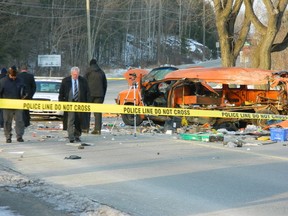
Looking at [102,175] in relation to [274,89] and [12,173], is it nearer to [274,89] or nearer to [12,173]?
[12,173]

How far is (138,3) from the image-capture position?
280 ft

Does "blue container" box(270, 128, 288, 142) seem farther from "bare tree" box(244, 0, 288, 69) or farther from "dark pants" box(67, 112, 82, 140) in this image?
"bare tree" box(244, 0, 288, 69)

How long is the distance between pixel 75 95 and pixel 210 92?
5.56m

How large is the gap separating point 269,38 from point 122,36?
60009 millimetres

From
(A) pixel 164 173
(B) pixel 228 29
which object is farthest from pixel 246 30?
(A) pixel 164 173

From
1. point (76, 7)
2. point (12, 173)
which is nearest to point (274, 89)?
point (12, 173)

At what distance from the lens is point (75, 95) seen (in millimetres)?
13477

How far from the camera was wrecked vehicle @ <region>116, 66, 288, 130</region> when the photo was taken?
16359mm

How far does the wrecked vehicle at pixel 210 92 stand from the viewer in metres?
16.4

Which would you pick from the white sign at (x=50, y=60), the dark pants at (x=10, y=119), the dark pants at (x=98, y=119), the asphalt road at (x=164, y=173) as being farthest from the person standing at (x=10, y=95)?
the white sign at (x=50, y=60)

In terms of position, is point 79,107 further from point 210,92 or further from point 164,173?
point 210,92

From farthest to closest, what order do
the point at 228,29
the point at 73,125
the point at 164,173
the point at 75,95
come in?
the point at 228,29 < the point at 75,95 < the point at 73,125 < the point at 164,173

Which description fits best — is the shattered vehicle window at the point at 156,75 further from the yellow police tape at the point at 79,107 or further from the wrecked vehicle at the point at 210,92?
the yellow police tape at the point at 79,107

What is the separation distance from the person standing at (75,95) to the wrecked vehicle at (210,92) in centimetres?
398
